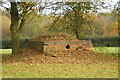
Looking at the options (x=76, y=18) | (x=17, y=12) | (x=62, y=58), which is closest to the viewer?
(x=62, y=58)

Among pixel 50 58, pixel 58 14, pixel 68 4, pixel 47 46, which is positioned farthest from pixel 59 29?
pixel 50 58

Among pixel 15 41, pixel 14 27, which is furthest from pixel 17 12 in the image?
pixel 15 41

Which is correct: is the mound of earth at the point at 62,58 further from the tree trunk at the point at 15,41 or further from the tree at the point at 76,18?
the tree at the point at 76,18

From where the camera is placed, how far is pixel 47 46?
33.4 feet

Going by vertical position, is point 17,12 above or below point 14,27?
above

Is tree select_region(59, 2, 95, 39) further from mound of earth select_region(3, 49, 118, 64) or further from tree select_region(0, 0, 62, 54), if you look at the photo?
mound of earth select_region(3, 49, 118, 64)

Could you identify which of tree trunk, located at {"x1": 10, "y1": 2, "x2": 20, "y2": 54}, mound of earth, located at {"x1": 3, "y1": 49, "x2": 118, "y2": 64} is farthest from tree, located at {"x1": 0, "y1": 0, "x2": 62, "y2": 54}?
mound of earth, located at {"x1": 3, "y1": 49, "x2": 118, "y2": 64}

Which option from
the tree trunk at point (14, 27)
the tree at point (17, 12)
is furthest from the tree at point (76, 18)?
the tree trunk at point (14, 27)

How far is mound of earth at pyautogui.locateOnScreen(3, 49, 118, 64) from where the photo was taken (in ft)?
29.3

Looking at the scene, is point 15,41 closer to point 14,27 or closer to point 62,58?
point 14,27

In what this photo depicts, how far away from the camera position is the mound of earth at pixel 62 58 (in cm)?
895

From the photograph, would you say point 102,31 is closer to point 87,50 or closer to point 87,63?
point 87,50

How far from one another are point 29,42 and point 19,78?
6198mm

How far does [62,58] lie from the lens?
9336 millimetres
